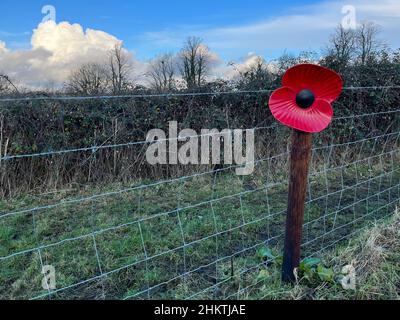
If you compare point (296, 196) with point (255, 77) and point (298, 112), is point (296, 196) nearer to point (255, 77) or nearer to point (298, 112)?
point (298, 112)

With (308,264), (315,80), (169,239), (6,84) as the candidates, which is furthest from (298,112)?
(6,84)

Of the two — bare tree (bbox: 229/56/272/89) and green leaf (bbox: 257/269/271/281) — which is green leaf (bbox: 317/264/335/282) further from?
bare tree (bbox: 229/56/272/89)

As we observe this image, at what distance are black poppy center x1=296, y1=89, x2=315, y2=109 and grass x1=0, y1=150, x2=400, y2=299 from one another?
2.67ft

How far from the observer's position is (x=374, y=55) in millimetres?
6918

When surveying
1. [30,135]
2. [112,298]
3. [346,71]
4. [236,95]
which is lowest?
[112,298]

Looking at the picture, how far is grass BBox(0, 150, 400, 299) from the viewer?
2553 mm

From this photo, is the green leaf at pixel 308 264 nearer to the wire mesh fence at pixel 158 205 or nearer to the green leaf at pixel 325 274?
the green leaf at pixel 325 274

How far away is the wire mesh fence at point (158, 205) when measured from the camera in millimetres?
2689

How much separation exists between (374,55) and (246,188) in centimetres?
392

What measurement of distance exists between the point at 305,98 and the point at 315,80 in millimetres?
136

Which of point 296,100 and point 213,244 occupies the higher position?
point 296,100

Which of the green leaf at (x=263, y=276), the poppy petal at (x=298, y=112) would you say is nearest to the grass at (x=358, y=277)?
the green leaf at (x=263, y=276)
